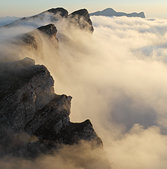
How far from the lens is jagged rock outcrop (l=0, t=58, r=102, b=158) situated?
55.7m

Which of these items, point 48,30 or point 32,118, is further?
point 48,30

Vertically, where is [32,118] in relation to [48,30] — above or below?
below

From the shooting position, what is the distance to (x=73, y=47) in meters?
193

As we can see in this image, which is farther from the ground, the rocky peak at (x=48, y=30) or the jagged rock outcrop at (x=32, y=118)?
the rocky peak at (x=48, y=30)

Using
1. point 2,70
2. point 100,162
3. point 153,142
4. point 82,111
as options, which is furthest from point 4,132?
point 153,142

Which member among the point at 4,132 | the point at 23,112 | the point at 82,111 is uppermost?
the point at 82,111

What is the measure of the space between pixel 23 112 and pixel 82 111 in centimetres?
9579

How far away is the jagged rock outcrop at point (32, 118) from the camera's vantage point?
5569 cm

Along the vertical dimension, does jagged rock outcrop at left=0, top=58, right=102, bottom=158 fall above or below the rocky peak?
below

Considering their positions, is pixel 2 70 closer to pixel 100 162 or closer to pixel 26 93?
pixel 26 93

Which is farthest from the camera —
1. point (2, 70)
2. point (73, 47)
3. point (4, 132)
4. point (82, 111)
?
point (73, 47)

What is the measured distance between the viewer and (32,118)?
6012 centimetres

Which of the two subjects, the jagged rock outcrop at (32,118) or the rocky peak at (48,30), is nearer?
the jagged rock outcrop at (32,118)

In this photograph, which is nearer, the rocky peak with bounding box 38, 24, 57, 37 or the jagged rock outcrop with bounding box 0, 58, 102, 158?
the jagged rock outcrop with bounding box 0, 58, 102, 158
